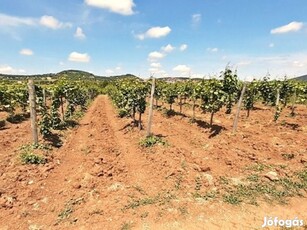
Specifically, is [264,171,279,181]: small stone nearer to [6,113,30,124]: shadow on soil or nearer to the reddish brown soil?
the reddish brown soil

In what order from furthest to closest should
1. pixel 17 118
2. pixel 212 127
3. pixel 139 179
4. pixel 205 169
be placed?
pixel 17 118 < pixel 212 127 < pixel 205 169 < pixel 139 179

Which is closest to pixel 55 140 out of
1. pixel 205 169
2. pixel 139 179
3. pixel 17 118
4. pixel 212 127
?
pixel 139 179

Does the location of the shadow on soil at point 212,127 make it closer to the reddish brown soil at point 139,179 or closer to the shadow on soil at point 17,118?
the reddish brown soil at point 139,179

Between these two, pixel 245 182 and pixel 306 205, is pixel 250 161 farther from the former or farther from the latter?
pixel 306 205

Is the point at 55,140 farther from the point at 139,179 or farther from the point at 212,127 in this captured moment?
the point at 212,127

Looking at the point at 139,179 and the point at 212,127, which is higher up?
the point at 212,127

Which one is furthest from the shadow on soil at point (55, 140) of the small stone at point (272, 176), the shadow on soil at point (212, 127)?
the small stone at point (272, 176)

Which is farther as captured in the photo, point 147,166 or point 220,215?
point 147,166

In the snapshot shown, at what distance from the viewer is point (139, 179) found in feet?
40.7

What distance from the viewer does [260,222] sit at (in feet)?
29.1

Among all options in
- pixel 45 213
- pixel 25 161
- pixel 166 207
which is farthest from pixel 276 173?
pixel 25 161

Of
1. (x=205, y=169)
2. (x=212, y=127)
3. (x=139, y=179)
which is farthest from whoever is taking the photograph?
(x=212, y=127)

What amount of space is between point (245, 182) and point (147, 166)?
5047 mm

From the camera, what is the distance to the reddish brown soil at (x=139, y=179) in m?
9.10
